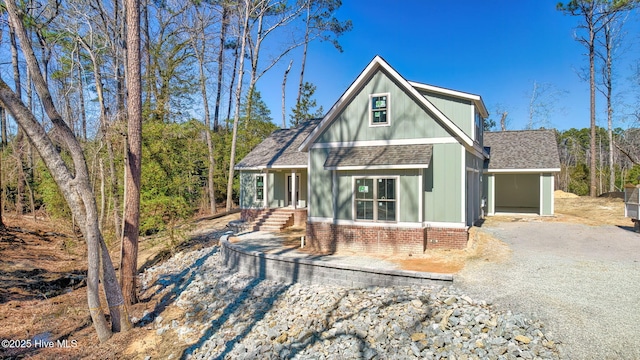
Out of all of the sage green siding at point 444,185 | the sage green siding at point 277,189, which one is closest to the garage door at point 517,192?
the sage green siding at point 444,185

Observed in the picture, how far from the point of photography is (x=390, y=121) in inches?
415

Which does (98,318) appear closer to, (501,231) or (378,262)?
(378,262)

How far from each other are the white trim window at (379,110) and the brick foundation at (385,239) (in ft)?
11.1

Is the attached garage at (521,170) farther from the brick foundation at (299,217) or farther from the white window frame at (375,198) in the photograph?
the brick foundation at (299,217)

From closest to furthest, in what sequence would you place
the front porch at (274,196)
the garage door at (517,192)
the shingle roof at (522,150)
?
the front porch at (274,196), the shingle roof at (522,150), the garage door at (517,192)

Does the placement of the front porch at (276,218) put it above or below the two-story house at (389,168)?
below

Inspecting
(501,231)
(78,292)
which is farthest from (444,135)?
(78,292)

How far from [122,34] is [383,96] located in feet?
37.9

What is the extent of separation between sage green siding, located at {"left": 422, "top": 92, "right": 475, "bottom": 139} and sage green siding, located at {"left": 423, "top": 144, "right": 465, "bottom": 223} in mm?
2394

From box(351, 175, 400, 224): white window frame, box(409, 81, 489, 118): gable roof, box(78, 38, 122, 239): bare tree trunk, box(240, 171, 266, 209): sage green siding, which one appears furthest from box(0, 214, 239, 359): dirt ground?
box(409, 81, 489, 118): gable roof

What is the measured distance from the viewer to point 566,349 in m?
4.94

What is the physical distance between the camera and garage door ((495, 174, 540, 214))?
19.4 metres

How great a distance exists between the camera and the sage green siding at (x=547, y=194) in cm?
1571

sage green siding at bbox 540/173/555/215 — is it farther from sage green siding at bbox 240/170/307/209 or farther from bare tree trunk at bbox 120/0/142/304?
bare tree trunk at bbox 120/0/142/304
